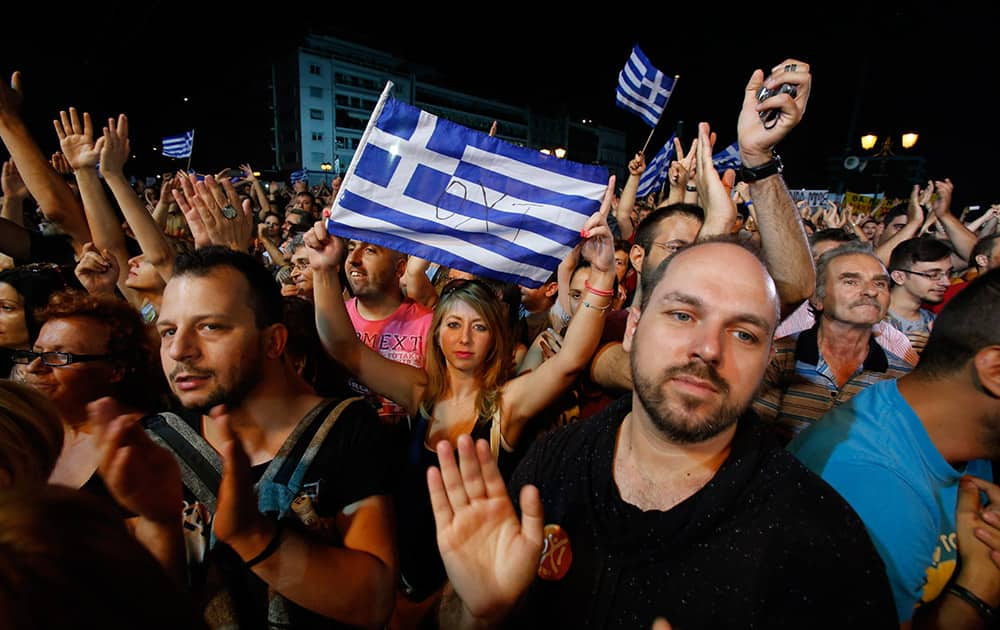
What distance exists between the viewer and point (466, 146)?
290cm

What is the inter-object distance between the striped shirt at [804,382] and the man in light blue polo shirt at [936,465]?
1046 millimetres

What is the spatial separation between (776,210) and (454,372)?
6.85 feet

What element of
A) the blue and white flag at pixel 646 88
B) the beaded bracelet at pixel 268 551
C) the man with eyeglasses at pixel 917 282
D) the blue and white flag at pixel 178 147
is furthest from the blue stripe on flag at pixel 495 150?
the blue and white flag at pixel 178 147

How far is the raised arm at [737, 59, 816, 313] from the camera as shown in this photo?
8.20 ft

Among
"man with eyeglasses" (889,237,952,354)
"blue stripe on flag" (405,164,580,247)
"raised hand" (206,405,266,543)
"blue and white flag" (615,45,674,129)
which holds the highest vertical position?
"blue and white flag" (615,45,674,129)

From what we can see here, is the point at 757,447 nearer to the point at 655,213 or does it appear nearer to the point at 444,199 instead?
the point at 444,199

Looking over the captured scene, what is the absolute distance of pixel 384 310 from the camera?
3.93 metres

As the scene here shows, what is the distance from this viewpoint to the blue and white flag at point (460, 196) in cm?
285

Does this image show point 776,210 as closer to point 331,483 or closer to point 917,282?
point 331,483

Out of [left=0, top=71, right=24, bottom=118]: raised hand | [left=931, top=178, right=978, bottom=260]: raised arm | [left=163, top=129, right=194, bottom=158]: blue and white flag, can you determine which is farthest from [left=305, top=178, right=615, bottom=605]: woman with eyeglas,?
[left=163, top=129, right=194, bottom=158]: blue and white flag

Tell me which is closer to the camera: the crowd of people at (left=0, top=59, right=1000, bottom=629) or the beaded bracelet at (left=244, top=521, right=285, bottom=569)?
the crowd of people at (left=0, top=59, right=1000, bottom=629)

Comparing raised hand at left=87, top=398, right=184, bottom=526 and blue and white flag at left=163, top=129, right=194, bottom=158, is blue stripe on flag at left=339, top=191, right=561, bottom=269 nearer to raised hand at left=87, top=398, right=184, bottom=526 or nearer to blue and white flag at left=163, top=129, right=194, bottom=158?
raised hand at left=87, top=398, right=184, bottom=526

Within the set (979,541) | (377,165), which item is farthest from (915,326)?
(377,165)

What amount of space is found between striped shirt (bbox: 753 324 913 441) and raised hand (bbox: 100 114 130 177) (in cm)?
484
